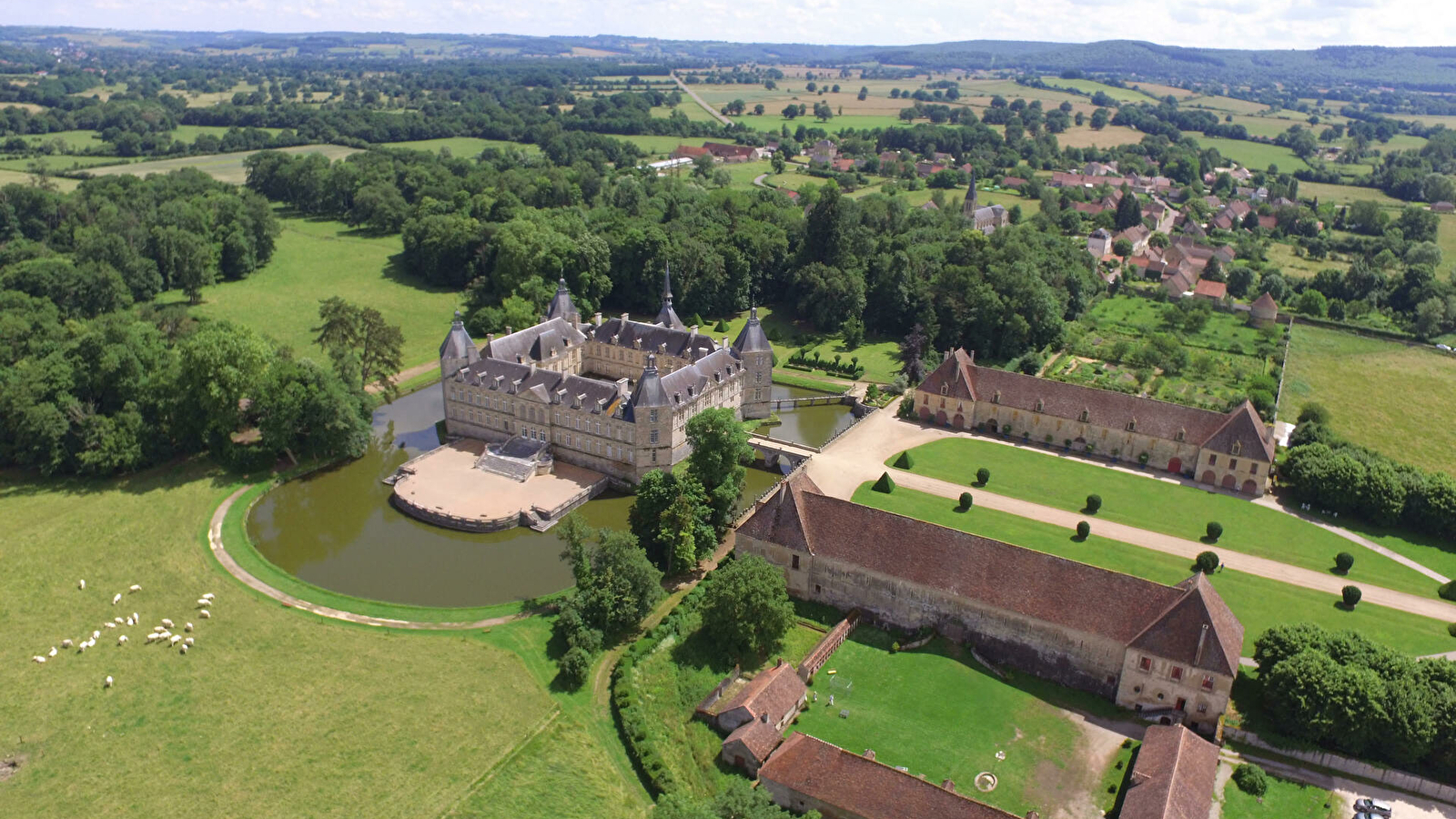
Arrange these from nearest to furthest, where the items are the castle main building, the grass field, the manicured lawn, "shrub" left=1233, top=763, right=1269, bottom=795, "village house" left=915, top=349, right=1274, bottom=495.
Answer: the manicured lawn, "shrub" left=1233, top=763, right=1269, bottom=795, the castle main building, "village house" left=915, top=349, right=1274, bottom=495, the grass field

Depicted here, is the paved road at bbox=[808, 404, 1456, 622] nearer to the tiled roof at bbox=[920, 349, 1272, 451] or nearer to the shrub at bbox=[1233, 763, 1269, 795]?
the tiled roof at bbox=[920, 349, 1272, 451]

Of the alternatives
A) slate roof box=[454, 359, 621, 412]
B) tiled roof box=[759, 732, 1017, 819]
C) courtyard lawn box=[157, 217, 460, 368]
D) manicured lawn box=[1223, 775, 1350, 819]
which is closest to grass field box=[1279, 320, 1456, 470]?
manicured lawn box=[1223, 775, 1350, 819]

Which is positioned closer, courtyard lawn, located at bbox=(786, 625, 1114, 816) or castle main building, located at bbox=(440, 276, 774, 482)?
courtyard lawn, located at bbox=(786, 625, 1114, 816)

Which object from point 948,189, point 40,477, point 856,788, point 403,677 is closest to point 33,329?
point 40,477

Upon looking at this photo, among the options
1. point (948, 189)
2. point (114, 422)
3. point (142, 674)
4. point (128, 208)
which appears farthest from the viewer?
point (948, 189)

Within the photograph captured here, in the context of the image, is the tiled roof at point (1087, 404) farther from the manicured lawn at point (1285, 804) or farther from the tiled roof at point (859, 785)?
the tiled roof at point (859, 785)

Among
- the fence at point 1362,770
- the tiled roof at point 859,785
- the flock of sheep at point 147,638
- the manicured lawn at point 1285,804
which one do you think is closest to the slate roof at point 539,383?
the flock of sheep at point 147,638

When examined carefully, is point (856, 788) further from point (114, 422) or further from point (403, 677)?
point (114, 422)
